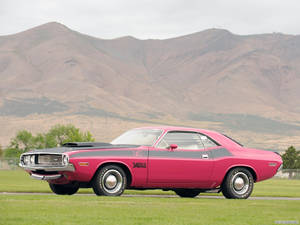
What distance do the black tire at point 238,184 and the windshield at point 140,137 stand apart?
7.13 feet

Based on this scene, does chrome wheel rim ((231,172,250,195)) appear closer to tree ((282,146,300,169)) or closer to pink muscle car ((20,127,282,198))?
pink muscle car ((20,127,282,198))

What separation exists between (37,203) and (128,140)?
12.5 feet

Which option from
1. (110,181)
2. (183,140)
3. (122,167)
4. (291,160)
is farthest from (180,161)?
(291,160)

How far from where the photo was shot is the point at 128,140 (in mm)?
15734

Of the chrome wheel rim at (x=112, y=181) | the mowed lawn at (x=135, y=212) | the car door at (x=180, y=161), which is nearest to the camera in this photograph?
the mowed lawn at (x=135, y=212)

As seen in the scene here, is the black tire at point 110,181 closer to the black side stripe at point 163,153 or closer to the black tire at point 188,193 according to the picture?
the black side stripe at point 163,153

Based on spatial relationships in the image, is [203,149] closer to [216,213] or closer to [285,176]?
[216,213]

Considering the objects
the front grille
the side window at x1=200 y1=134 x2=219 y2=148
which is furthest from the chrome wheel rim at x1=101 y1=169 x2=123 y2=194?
the side window at x1=200 y1=134 x2=219 y2=148

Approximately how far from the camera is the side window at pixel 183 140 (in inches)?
612

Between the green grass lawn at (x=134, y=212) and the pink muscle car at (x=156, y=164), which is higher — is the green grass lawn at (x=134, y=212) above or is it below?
below

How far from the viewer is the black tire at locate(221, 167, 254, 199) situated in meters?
16.1

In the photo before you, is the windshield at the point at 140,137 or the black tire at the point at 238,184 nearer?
the windshield at the point at 140,137

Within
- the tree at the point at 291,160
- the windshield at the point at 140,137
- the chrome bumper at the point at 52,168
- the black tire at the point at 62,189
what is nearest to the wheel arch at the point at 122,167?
the chrome bumper at the point at 52,168

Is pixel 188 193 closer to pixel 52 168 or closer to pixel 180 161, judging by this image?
pixel 180 161
